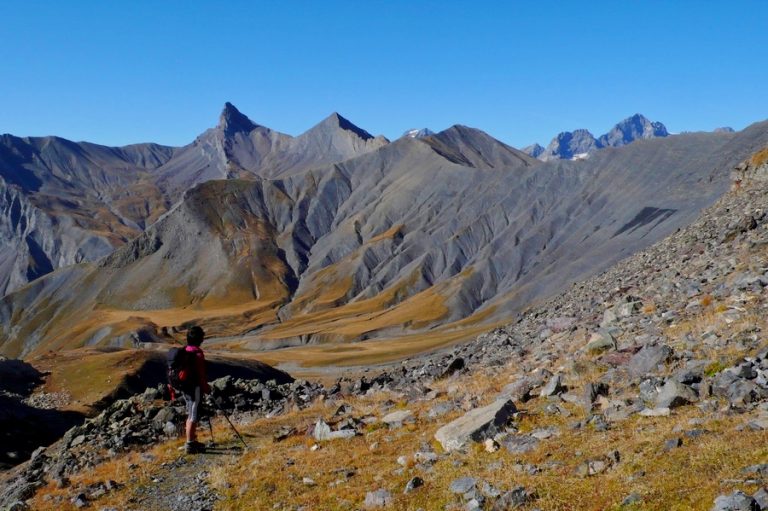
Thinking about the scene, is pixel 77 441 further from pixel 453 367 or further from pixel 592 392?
pixel 592 392

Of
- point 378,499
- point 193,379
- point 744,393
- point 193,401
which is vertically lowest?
point 378,499

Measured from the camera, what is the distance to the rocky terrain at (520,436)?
10211 mm

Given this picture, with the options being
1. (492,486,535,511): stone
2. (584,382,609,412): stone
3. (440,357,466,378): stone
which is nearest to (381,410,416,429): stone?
(584,382,609,412): stone

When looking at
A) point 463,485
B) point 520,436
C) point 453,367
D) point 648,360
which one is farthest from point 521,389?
point 453,367

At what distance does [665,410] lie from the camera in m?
12.7

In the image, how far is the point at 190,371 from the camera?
17000mm

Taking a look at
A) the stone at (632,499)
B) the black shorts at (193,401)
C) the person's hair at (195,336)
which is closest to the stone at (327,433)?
the black shorts at (193,401)

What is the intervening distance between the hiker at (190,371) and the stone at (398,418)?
17.8 ft

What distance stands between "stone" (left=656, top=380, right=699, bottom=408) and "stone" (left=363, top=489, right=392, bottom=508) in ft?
20.7

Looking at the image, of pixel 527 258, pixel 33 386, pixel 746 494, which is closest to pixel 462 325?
pixel 527 258

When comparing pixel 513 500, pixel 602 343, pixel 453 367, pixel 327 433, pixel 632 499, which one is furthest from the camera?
pixel 453 367

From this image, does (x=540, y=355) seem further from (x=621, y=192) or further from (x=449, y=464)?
(x=621, y=192)

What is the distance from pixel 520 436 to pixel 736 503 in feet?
18.2

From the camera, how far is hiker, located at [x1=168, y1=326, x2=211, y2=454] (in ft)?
55.1
